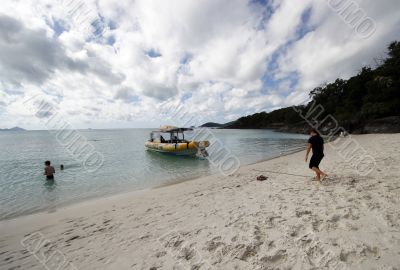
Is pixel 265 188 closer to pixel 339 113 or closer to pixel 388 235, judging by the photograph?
pixel 388 235

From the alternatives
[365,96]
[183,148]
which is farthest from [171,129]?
[365,96]

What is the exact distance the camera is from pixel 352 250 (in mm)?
2617

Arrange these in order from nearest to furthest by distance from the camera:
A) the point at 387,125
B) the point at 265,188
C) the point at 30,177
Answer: the point at 265,188 < the point at 30,177 < the point at 387,125

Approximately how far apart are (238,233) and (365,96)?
46891mm

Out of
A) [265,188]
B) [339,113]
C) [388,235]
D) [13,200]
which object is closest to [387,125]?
[339,113]

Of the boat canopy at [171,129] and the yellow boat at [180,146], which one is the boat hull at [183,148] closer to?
the yellow boat at [180,146]

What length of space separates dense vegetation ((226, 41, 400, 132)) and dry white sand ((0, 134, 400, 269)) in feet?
102

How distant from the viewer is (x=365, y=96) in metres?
37.2

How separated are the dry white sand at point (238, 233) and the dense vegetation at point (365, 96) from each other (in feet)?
102

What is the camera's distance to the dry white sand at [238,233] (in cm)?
270

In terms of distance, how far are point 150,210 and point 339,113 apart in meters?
51.3

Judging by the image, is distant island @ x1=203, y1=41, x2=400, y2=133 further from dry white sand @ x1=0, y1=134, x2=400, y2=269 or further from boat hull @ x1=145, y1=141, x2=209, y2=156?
dry white sand @ x1=0, y1=134, x2=400, y2=269

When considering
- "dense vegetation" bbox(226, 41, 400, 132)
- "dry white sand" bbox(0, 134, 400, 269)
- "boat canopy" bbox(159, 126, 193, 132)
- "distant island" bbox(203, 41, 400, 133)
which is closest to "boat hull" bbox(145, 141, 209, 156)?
"boat canopy" bbox(159, 126, 193, 132)

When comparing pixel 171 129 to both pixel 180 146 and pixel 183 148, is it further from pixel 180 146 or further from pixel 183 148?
pixel 183 148
